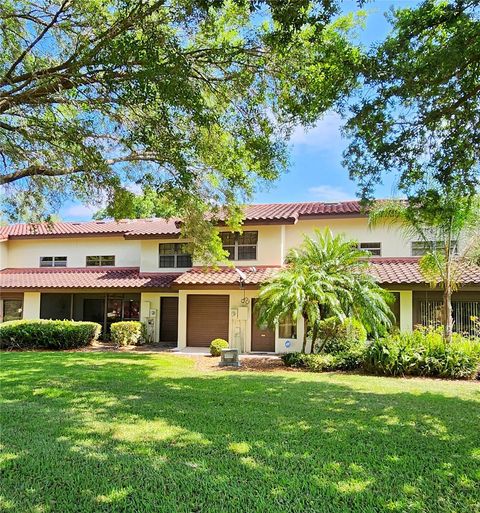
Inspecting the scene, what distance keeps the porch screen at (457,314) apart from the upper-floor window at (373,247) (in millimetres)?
3157

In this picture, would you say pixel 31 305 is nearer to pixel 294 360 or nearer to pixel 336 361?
pixel 294 360

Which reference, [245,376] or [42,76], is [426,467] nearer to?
[245,376]

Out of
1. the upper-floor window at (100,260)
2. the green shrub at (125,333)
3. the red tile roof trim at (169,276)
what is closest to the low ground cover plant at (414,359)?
the red tile roof trim at (169,276)

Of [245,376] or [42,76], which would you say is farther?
[245,376]

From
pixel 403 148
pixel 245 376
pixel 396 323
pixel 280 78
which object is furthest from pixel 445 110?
pixel 396 323

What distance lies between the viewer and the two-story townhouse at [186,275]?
61.9 ft

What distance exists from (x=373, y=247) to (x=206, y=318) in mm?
8416

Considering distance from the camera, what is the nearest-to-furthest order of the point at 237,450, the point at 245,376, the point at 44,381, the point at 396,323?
the point at 237,450, the point at 44,381, the point at 245,376, the point at 396,323

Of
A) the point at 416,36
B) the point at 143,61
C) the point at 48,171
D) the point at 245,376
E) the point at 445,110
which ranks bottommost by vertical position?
the point at 245,376

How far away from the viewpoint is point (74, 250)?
2577 centimetres

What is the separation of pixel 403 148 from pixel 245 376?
24.8ft

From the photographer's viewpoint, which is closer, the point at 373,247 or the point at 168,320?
the point at 373,247

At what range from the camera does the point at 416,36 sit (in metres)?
7.62

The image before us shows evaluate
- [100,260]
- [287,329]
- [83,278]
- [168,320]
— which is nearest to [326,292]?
[287,329]
